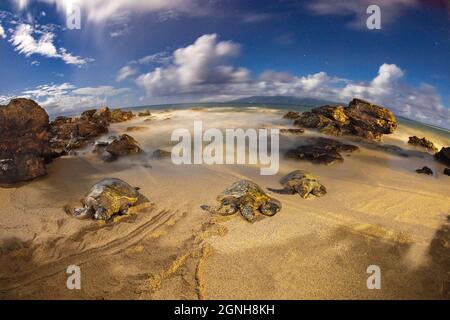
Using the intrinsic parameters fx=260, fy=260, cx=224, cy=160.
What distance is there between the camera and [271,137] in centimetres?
1831

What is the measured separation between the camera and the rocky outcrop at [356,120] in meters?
18.9

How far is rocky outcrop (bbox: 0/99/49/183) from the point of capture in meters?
9.81

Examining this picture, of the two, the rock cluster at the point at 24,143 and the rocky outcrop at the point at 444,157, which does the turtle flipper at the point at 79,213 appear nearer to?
the rock cluster at the point at 24,143

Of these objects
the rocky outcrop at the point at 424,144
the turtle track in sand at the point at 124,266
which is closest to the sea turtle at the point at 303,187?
the turtle track in sand at the point at 124,266

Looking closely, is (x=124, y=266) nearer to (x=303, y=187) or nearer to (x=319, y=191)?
(x=303, y=187)

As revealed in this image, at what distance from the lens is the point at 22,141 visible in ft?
34.7

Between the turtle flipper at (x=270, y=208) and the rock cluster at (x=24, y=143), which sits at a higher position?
the rock cluster at (x=24, y=143)

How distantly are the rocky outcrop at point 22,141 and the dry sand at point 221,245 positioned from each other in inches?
28.8

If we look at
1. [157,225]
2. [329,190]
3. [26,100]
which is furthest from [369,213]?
[26,100]

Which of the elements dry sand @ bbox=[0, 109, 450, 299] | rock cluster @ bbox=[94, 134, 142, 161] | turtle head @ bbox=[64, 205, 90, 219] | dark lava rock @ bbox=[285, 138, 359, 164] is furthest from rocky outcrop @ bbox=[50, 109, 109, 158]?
dark lava rock @ bbox=[285, 138, 359, 164]

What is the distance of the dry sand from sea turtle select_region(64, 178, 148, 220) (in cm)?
32

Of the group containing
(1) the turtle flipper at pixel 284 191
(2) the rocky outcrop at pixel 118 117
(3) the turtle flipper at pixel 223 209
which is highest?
(2) the rocky outcrop at pixel 118 117

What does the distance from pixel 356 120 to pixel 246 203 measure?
50.7 feet
